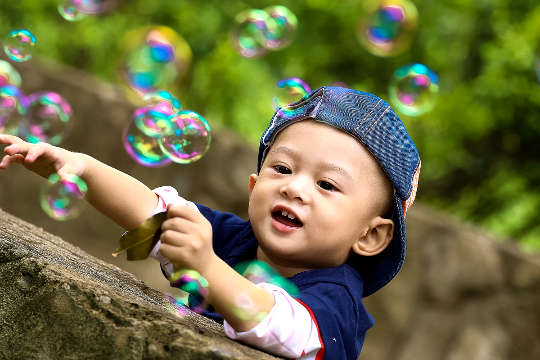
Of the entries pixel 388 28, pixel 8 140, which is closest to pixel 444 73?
pixel 388 28

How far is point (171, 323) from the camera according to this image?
153cm

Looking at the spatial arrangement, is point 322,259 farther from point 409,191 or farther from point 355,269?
point 409,191

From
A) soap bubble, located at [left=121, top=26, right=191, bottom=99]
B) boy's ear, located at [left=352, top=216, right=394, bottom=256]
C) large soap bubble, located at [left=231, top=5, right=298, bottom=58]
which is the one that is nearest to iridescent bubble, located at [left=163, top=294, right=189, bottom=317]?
boy's ear, located at [left=352, top=216, right=394, bottom=256]

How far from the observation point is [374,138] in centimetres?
200

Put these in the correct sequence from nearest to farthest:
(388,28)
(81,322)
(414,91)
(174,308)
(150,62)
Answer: (81,322), (174,308), (150,62), (414,91), (388,28)

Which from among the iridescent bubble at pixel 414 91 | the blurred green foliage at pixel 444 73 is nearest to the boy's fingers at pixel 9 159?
the iridescent bubble at pixel 414 91

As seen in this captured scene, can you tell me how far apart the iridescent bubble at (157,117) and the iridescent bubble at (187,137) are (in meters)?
0.02

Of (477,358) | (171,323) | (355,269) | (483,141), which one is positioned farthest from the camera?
(483,141)

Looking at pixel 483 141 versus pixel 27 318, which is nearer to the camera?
pixel 27 318

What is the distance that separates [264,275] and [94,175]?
50 centimetres

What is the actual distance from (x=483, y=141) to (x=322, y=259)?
624cm

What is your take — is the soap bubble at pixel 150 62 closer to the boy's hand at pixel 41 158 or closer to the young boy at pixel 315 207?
the young boy at pixel 315 207

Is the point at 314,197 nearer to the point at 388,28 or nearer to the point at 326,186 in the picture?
the point at 326,186

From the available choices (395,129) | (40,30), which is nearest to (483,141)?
(40,30)
